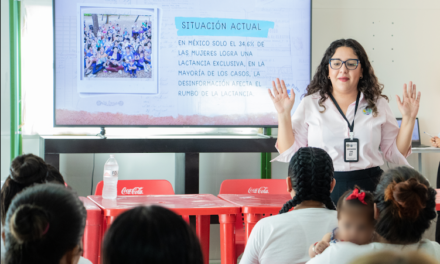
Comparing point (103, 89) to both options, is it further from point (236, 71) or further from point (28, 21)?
point (236, 71)

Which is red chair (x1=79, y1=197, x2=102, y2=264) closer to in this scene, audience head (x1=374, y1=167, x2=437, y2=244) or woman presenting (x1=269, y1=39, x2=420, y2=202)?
woman presenting (x1=269, y1=39, x2=420, y2=202)

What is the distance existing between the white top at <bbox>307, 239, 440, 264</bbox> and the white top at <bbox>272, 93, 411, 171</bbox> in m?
1.07

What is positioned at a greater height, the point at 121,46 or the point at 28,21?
the point at 28,21

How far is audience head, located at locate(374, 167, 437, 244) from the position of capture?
114 cm

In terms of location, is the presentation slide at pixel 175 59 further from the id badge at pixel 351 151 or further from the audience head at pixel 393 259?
the audience head at pixel 393 259

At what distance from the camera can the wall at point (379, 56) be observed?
3.68 meters

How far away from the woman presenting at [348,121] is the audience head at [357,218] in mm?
940

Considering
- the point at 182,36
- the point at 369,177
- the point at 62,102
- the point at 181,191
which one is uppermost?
the point at 182,36

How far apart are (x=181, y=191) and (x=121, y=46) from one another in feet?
3.83

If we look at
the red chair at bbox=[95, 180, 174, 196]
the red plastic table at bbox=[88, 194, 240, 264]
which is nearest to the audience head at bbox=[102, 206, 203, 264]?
the red plastic table at bbox=[88, 194, 240, 264]

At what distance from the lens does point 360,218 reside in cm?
126

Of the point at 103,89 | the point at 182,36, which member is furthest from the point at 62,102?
the point at 182,36

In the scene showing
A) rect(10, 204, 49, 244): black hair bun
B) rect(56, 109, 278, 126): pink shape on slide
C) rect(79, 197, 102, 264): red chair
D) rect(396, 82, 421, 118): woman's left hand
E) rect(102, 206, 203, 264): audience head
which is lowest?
rect(79, 197, 102, 264): red chair

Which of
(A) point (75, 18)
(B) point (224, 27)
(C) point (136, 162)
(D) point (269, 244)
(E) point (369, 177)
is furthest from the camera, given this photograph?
(C) point (136, 162)
